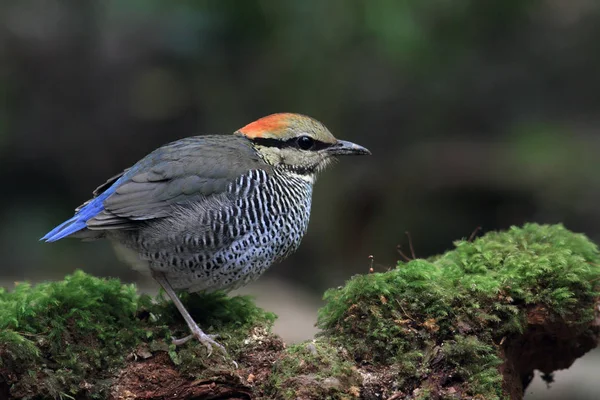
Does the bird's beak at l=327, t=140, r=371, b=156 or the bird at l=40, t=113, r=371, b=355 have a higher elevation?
the bird's beak at l=327, t=140, r=371, b=156

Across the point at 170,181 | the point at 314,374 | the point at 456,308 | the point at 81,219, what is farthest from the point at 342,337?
the point at 81,219

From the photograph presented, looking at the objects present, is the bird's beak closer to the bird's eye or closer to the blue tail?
the bird's eye

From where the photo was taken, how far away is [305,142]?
570cm

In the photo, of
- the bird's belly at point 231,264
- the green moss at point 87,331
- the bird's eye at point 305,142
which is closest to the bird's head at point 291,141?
the bird's eye at point 305,142

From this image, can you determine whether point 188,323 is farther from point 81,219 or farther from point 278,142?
point 278,142

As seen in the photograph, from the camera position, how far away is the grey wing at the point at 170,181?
5.03 m

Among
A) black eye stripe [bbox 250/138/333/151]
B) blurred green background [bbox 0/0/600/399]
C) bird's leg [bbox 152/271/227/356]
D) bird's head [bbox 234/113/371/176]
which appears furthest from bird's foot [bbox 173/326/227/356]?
blurred green background [bbox 0/0/600/399]

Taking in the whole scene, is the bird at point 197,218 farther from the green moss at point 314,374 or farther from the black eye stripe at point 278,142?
the green moss at point 314,374

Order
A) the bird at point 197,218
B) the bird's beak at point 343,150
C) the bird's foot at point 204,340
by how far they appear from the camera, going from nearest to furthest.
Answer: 1. the bird's foot at point 204,340
2. the bird at point 197,218
3. the bird's beak at point 343,150

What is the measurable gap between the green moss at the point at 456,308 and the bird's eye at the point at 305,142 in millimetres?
1239

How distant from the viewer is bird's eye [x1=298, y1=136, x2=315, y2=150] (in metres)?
5.68

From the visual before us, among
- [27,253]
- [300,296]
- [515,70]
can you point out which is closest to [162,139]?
[27,253]

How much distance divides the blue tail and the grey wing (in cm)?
6

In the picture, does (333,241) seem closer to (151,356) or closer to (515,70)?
(515,70)
